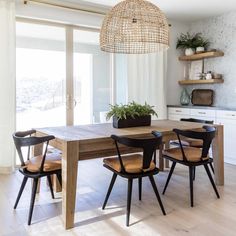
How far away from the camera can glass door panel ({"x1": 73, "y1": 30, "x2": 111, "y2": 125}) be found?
462 cm

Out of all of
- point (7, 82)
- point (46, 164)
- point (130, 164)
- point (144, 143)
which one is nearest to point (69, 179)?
point (46, 164)

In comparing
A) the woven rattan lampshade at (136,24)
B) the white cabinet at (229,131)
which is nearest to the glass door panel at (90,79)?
the woven rattan lampshade at (136,24)

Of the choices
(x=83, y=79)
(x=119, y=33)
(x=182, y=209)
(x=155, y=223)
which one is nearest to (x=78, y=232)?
(x=155, y=223)

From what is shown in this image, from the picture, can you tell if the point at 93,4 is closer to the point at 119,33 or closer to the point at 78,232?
the point at 119,33

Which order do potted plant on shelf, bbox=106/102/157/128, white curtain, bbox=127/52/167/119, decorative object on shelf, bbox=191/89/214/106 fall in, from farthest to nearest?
decorative object on shelf, bbox=191/89/214/106 → white curtain, bbox=127/52/167/119 → potted plant on shelf, bbox=106/102/157/128

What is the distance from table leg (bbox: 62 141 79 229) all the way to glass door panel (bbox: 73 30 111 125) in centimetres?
241

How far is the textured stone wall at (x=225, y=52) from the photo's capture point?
187 inches

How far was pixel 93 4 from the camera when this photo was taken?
4.35 meters

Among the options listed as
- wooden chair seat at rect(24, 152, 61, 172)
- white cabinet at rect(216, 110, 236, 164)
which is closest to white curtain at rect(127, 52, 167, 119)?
white cabinet at rect(216, 110, 236, 164)

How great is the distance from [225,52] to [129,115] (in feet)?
8.92

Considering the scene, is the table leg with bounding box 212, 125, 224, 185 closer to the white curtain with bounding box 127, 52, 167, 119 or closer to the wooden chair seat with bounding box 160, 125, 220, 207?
the wooden chair seat with bounding box 160, 125, 220, 207

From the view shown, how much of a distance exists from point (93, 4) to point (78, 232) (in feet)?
11.4

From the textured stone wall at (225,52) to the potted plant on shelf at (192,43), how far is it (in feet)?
0.37

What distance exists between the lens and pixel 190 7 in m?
4.52
